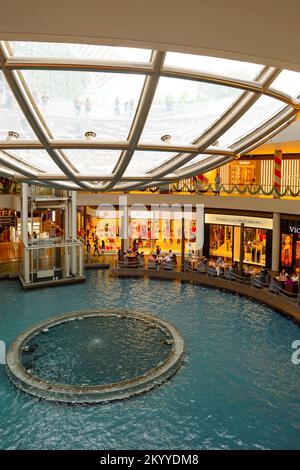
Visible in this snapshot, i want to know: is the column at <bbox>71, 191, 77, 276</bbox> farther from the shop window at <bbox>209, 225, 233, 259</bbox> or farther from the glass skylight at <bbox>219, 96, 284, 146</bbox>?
the glass skylight at <bbox>219, 96, 284, 146</bbox>

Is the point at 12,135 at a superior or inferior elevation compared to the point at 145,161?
superior

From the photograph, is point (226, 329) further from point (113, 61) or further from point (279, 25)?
point (279, 25)

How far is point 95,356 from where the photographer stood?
1662cm

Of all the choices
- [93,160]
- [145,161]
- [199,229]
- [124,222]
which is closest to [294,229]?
[199,229]

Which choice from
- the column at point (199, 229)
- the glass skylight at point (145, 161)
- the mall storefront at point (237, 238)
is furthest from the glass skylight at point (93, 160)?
the column at point (199, 229)

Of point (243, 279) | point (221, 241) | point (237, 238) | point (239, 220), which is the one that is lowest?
point (243, 279)

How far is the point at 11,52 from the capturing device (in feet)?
24.5

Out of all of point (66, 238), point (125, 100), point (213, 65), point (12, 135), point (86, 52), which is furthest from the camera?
point (66, 238)

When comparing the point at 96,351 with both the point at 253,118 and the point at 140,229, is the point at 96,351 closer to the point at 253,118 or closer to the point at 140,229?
the point at 253,118

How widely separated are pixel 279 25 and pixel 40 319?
18.1 m

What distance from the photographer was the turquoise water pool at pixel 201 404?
1170 cm

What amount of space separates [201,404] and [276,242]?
18.8 m

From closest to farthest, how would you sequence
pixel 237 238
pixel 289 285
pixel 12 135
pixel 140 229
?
1. pixel 12 135
2. pixel 289 285
3. pixel 237 238
4. pixel 140 229

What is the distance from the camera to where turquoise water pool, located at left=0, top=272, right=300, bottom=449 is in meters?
11.7
